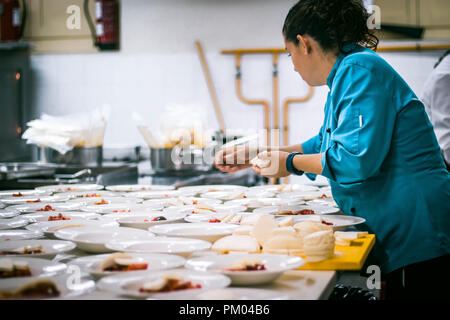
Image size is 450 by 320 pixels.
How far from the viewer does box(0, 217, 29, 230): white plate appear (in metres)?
1.60

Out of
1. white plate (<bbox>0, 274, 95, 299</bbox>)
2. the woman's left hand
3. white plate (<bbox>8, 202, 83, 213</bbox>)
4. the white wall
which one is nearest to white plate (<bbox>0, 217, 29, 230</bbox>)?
white plate (<bbox>8, 202, 83, 213</bbox>)

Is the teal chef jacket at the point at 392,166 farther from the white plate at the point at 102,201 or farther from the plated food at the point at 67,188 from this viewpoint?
A: the plated food at the point at 67,188

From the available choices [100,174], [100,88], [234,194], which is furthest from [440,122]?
[100,88]

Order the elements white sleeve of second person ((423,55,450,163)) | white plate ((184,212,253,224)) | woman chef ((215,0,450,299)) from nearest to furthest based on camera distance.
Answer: woman chef ((215,0,450,299)) < white plate ((184,212,253,224)) < white sleeve of second person ((423,55,450,163))

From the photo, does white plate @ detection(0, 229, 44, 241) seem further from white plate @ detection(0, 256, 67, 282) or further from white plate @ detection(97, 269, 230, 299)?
white plate @ detection(97, 269, 230, 299)

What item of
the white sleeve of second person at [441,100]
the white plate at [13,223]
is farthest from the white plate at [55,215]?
the white sleeve of second person at [441,100]

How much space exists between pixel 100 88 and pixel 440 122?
3716 mm

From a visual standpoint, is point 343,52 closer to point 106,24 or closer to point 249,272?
point 249,272

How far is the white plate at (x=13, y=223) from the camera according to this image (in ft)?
5.24

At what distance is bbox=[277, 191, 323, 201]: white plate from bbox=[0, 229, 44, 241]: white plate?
118 centimetres

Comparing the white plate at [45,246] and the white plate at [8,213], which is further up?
the white plate at [45,246]

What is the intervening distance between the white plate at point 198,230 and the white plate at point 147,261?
24 cm

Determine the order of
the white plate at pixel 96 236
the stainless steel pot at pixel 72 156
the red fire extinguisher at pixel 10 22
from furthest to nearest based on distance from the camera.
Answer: the red fire extinguisher at pixel 10 22 → the stainless steel pot at pixel 72 156 → the white plate at pixel 96 236
